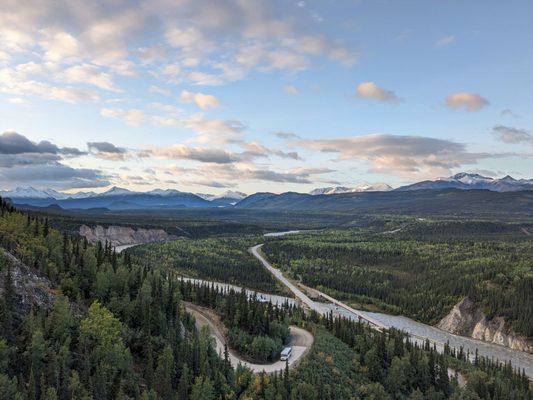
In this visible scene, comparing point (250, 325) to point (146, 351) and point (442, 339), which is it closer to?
point (146, 351)

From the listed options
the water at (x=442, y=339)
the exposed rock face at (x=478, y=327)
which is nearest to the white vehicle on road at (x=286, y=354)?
the water at (x=442, y=339)

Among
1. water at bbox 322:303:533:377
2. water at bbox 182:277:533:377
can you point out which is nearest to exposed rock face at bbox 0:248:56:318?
water at bbox 182:277:533:377

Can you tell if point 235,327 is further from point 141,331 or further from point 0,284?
point 0,284

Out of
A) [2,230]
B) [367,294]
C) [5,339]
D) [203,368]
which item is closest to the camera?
[5,339]

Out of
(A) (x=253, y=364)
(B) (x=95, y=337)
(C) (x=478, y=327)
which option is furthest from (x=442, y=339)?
(B) (x=95, y=337)

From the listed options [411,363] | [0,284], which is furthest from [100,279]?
[411,363]

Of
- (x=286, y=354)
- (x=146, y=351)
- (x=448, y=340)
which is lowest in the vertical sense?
(x=448, y=340)

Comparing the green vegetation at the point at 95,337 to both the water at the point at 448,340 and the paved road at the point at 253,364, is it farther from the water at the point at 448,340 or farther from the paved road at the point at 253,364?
the water at the point at 448,340
